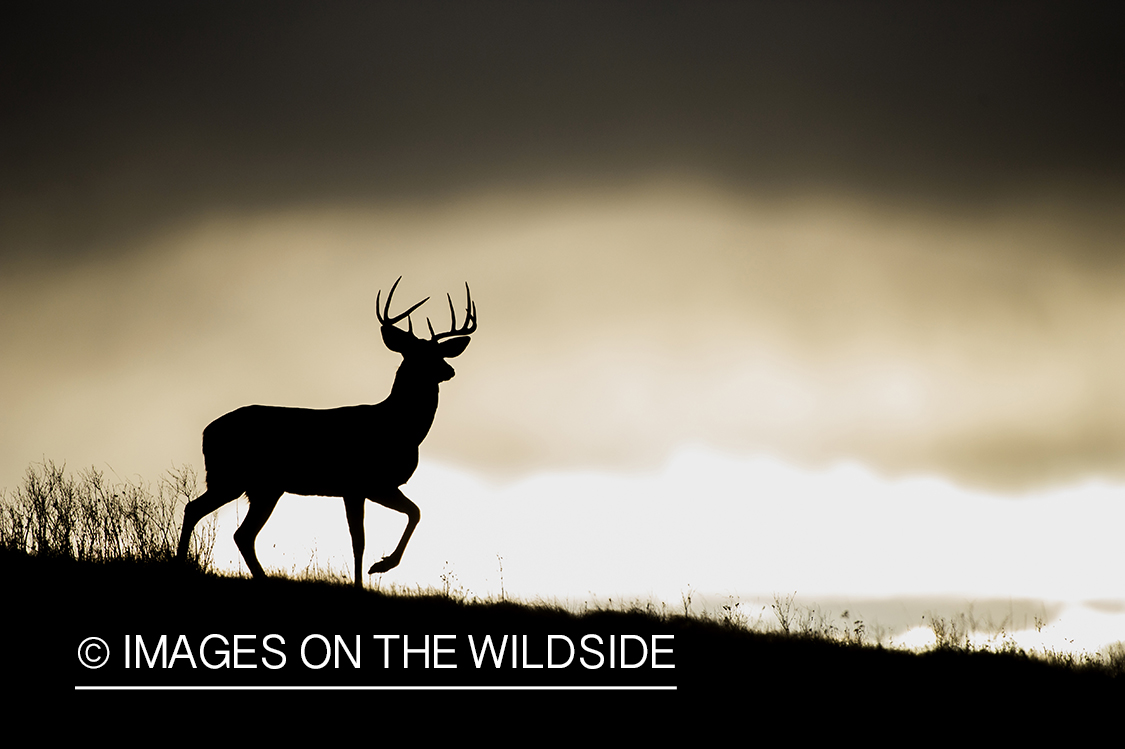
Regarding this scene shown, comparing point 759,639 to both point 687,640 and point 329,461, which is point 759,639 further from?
point 329,461

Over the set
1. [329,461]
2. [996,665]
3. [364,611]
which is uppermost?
[329,461]

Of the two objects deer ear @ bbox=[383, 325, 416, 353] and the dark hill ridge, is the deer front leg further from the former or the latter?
deer ear @ bbox=[383, 325, 416, 353]

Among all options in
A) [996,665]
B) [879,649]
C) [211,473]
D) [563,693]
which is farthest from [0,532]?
[996,665]

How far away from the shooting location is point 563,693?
8156mm

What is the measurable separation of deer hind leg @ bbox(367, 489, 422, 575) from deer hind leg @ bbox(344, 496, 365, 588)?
18 cm

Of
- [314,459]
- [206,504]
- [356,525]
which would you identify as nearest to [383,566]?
[356,525]

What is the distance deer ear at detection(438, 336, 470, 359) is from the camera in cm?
1188

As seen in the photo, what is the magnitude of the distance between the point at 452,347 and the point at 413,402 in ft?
2.90

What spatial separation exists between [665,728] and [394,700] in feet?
7.66

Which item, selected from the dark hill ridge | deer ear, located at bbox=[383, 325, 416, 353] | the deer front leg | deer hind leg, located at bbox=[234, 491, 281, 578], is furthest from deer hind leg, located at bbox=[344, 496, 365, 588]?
deer ear, located at bbox=[383, 325, 416, 353]

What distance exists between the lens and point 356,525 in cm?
1126

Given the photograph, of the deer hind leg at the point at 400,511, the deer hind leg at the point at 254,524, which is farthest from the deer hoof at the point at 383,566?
the deer hind leg at the point at 254,524

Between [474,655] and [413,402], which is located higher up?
[413,402]

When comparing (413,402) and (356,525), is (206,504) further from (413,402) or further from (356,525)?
(413,402)
